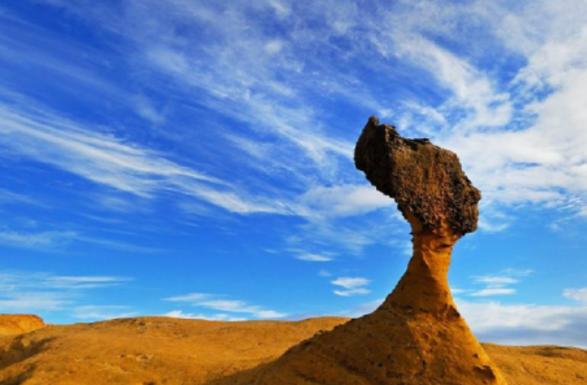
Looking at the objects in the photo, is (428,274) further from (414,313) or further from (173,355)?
(173,355)

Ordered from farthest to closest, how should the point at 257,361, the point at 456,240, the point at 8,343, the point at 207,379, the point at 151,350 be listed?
the point at 8,343
the point at 151,350
the point at 257,361
the point at 207,379
the point at 456,240

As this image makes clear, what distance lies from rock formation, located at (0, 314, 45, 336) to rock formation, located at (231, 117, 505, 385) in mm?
26189

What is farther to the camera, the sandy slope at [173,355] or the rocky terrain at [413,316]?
the sandy slope at [173,355]

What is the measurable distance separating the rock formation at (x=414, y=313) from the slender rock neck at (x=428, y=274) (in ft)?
0.07

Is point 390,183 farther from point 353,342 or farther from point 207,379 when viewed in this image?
point 207,379

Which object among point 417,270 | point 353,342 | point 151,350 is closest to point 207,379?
point 151,350

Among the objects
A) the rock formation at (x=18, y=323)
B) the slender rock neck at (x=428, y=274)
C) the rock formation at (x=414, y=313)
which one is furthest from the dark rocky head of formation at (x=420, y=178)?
the rock formation at (x=18, y=323)

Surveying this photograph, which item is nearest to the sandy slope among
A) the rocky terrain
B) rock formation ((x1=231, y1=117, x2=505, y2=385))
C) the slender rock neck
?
the rocky terrain

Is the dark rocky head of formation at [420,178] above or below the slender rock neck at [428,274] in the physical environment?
above

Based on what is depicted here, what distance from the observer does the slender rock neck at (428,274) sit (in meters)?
11.8

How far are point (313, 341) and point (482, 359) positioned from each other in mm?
3541

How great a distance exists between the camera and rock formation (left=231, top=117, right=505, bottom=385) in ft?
37.0

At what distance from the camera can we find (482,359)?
39.0 ft

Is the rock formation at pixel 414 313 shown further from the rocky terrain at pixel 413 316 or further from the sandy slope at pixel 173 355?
the sandy slope at pixel 173 355
